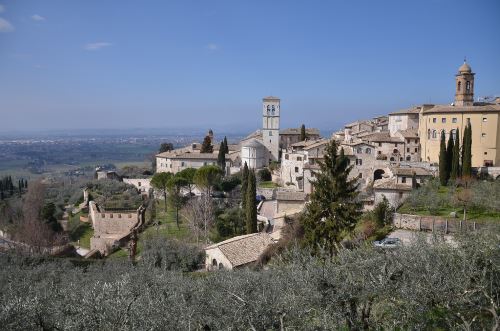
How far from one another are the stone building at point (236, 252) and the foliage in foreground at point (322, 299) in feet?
34.9

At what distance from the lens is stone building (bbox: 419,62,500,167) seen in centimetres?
3759

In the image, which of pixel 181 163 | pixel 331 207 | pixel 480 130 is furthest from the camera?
pixel 181 163

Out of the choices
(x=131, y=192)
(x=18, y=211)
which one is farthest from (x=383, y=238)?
(x=18, y=211)

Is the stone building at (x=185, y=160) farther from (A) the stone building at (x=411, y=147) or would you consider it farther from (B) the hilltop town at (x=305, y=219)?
(A) the stone building at (x=411, y=147)

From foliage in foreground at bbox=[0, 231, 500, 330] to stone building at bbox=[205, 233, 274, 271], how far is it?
418 inches

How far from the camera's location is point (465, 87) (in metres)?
41.2

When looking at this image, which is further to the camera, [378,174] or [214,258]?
[378,174]

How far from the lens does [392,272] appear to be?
36.8ft

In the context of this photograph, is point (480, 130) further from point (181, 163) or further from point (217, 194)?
point (181, 163)

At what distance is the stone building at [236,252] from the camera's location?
78.4ft

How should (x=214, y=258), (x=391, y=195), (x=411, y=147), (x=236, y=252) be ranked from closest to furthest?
(x=236, y=252) < (x=214, y=258) < (x=391, y=195) < (x=411, y=147)

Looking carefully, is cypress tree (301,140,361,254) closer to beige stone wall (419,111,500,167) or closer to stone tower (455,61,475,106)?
beige stone wall (419,111,500,167)

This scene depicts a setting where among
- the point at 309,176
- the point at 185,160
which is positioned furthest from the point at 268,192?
the point at 185,160

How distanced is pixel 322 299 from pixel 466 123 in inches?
1322
